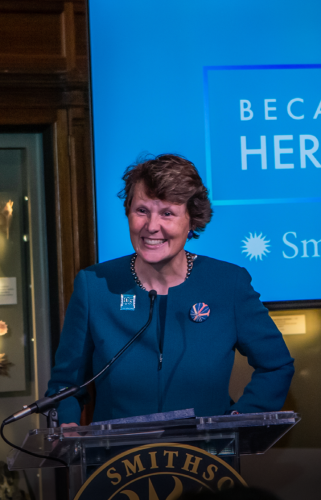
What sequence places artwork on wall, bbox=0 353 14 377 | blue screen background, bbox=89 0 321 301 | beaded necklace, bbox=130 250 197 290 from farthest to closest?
artwork on wall, bbox=0 353 14 377, blue screen background, bbox=89 0 321 301, beaded necklace, bbox=130 250 197 290

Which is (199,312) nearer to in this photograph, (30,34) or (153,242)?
(153,242)

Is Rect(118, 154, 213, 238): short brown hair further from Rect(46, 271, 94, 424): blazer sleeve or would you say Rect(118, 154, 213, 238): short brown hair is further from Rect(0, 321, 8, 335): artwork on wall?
Rect(0, 321, 8, 335): artwork on wall

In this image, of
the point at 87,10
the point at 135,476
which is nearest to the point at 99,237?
the point at 87,10

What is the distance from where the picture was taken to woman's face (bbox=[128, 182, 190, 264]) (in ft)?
5.91

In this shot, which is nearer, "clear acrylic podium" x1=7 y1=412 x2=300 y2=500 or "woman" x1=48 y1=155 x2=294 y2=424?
"clear acrylic podium" x1=7 y1=412 x2=300 y2=500

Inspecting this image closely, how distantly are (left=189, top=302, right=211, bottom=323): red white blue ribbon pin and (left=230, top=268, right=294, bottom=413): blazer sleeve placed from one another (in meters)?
0.11

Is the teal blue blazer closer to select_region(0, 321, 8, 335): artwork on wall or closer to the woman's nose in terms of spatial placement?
the woman's nose

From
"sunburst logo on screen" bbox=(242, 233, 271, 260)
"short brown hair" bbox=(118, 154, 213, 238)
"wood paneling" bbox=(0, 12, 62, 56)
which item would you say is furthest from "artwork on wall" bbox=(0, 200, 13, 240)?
"short brown hair" bbox=(118, 154, 213, 238)

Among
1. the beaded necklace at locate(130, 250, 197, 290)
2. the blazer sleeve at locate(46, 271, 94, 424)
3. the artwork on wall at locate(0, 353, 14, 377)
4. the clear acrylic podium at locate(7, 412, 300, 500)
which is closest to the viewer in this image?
the clear acrylic podium at locate(7, 412, 300, 500)

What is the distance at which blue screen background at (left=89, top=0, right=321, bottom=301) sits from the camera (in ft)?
9.37

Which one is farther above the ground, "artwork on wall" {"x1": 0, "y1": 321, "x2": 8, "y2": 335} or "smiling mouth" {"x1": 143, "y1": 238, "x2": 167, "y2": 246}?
"smiling mouth" {"x1": 143, "y1": 238, "x2": 167, "y2": 246}

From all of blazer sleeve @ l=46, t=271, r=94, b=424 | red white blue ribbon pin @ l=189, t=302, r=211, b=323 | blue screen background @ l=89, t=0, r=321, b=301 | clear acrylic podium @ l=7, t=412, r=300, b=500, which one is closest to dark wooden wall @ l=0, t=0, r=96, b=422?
blue screen background @ l=89, t=0, r=321, b=301

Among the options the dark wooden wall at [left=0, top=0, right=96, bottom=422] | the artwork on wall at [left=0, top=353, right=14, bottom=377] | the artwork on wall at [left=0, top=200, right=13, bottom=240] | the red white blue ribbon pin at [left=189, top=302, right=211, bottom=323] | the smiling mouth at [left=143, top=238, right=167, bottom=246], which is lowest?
the artwork on wall at [left=0, top=353, right=14, bottom=377]

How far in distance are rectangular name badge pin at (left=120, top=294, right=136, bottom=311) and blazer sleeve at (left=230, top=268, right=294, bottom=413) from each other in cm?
34
